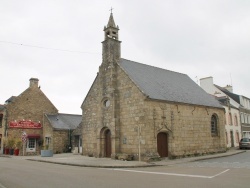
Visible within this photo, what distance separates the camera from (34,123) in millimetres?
31672

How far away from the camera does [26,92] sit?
31703 mm

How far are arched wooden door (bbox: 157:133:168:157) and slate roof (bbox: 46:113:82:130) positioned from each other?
47.1 ft

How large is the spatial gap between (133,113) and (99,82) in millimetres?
5141

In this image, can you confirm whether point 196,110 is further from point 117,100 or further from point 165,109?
point 117,100

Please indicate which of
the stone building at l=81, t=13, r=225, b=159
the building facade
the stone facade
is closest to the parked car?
the building facade

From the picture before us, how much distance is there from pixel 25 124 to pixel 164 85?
17.5 meters

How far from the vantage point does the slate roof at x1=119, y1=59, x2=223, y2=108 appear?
20.6 meters

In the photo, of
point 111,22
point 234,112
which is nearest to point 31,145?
point 111,22

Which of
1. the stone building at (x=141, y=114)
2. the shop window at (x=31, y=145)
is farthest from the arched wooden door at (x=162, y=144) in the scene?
the shop window at (x=31, y=145)

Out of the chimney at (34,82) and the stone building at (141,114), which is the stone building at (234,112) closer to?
the stone building at (141,114)

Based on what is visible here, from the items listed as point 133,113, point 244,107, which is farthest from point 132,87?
point 244,107

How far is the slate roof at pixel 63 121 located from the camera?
30.8 metres

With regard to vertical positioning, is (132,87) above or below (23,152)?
above

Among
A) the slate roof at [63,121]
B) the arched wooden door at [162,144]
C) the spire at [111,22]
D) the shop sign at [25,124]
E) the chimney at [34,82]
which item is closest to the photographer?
the arched wooden door at [162,144]
